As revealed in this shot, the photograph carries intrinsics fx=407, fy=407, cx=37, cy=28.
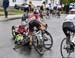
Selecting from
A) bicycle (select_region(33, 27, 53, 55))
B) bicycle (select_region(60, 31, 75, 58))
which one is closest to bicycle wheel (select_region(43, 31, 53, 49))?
bicycle (select_region(33, 27, 53, 55))

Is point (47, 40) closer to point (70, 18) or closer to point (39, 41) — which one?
point (39, 41)

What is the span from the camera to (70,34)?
1277cm

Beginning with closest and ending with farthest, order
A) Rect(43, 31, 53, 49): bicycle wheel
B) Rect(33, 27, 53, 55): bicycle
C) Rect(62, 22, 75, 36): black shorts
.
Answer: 1. Rect(62, 22, 75, 36): black shorts
2. Rect(33, 27, 53, 55): bicycle
3. Rect(43, 31, 53, 49): bicycle wheel

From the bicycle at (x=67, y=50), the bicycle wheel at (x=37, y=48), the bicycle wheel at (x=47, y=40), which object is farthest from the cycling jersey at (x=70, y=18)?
the bicycle wheel at (x=47, y=40)

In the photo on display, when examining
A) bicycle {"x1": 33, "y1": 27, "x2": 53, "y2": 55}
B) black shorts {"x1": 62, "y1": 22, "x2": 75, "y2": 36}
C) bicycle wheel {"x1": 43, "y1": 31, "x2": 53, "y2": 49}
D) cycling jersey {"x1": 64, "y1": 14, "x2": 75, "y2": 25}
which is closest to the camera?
black shorts {"x1": 62, "y1": 22, "x2": 75, "y2": 36}

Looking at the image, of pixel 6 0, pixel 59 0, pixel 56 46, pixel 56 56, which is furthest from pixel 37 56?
pixel 59 0

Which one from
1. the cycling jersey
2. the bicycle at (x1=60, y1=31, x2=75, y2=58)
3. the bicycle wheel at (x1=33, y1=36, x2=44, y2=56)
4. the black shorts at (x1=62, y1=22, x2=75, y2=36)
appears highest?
the cycling jersey

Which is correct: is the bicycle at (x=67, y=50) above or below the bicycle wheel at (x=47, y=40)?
above

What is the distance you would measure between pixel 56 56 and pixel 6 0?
2249 centimetres

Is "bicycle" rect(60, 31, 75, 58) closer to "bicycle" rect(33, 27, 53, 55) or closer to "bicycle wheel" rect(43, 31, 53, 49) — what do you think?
"bicycle" rect(33, 27, 53, 55)

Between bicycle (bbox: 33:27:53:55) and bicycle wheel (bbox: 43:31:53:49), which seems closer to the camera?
bicycle (bbox: 33:27:53:55)

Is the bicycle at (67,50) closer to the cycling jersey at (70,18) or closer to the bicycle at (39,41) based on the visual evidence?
the cycling jersey at (70,18)

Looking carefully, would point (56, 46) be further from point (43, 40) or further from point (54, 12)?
point (54, 12)

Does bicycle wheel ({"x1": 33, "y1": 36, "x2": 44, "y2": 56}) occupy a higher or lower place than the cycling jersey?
lower
